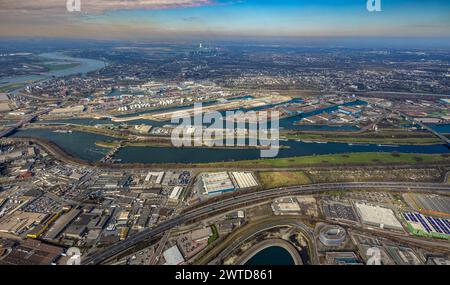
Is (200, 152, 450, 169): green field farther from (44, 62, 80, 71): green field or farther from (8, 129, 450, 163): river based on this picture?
(44, 62, 80, 71): green field

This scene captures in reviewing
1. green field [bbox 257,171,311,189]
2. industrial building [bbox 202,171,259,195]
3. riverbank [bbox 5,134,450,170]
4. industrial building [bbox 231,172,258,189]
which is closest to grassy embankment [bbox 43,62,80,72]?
riverbank [bbox 5,134,450,170]

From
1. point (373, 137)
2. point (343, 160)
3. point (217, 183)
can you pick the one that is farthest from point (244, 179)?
point (373, 137)

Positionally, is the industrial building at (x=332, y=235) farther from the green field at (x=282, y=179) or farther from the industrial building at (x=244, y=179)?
the industrial building at (x=244, y=179)

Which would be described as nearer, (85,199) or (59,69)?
(85,199)

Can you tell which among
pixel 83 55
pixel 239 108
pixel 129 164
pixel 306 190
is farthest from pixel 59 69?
pixel 306 190

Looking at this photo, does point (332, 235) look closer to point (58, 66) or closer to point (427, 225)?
point (427, 225)

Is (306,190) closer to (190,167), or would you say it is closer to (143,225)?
(190,167)
